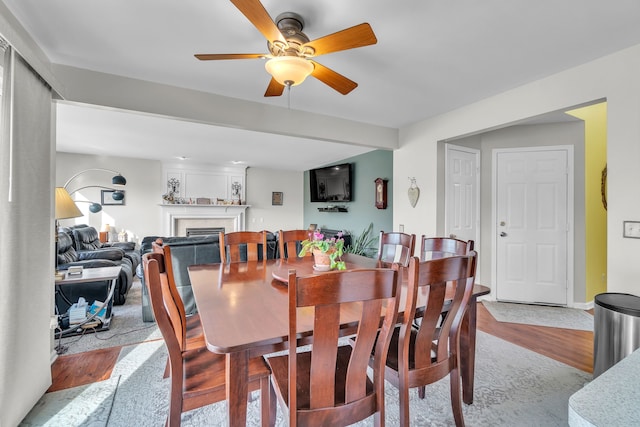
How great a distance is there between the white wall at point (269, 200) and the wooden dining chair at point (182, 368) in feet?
20.9

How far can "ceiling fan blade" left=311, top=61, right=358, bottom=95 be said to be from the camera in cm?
189

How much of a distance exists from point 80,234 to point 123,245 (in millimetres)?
849

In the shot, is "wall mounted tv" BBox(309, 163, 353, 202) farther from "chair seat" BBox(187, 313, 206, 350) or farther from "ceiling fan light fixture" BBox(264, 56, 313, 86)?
"chair seat" BBox(187, 313, 206, 350)

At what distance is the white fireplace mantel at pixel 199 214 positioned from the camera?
6584 millimetres

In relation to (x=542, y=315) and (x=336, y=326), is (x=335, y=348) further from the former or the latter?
(x=542, y=315)

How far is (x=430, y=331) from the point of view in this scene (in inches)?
54.3

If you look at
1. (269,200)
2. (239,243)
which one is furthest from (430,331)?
(269,200)

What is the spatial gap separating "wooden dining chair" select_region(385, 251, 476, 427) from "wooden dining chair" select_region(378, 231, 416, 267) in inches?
32.0

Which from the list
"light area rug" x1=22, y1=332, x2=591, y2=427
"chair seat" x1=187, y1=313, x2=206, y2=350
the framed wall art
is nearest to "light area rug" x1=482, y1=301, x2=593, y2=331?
"light area rug" x1=22, y1=332, x2=591, y2=427

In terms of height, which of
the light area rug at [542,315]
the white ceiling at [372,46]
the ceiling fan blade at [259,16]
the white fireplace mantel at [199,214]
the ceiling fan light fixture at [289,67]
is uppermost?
the white ceiling at [372,46]

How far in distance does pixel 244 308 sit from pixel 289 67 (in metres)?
1.33

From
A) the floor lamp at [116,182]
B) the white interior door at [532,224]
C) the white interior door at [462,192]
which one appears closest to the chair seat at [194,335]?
the white interior door at [462,192]

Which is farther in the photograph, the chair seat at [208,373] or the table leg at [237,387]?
the chair seat at [208,373]

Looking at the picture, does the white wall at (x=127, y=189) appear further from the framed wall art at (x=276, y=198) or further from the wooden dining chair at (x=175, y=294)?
the wooden dining chair at (x=175, y=294)
